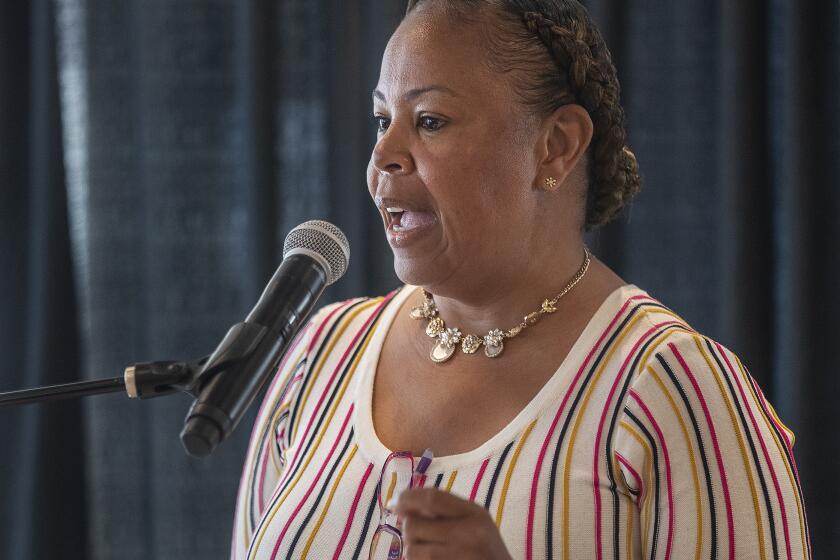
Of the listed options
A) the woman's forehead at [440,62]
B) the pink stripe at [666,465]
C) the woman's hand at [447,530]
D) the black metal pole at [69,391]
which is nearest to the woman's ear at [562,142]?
the woman's forehead at [440,62]

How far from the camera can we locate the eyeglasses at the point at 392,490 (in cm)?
122

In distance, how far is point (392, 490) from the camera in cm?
127

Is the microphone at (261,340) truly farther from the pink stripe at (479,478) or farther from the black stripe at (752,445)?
the black stripe at (752,445)

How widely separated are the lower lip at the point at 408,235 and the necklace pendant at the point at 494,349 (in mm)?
193

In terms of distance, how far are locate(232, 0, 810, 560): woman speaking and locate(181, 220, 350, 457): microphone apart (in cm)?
24

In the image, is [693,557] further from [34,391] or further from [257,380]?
[34,391]

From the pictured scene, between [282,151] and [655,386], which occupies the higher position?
[282,151]

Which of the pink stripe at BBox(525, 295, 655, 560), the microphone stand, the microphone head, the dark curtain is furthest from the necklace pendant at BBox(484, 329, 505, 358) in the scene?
the dark curtain

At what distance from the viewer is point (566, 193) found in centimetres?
136

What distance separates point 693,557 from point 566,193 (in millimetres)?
518

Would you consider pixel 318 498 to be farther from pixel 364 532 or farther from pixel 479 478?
pixel 479 478

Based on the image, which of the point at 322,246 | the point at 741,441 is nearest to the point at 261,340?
the point at 322,246

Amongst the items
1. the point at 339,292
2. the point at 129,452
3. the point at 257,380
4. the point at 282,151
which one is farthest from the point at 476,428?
the point at 129,452

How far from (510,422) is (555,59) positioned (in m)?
0.49
